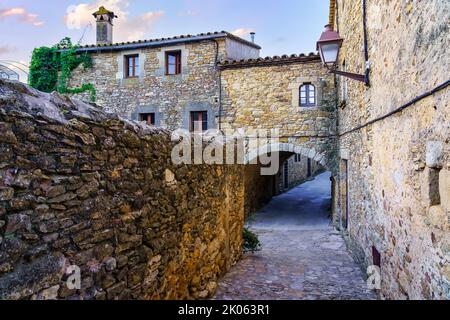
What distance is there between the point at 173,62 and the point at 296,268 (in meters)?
7.91

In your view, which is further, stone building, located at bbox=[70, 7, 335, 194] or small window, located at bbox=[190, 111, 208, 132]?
small window, located at bbox=[190, 111, 208, 132]

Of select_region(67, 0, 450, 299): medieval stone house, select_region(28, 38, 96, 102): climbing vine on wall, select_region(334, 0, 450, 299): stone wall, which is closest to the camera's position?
select_region(334, 0, 450, 299): stone wall

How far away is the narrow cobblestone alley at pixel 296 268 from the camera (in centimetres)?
449

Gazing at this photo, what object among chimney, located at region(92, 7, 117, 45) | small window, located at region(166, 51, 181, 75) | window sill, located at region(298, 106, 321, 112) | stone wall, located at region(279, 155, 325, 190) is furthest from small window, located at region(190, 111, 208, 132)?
stone wall, located at region(279, 155, 325, 190)

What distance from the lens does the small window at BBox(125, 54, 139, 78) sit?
1127 cm

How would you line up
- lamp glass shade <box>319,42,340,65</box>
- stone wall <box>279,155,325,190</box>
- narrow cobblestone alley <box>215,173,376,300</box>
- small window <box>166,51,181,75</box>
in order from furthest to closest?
stone wall <box>279,155,325,190</box>, small window <box>166,51,181,75</box>, lamp glass shade <box>319,42,340,65</box>, narrow cobblestone alley <box>215,173,376,300</box>

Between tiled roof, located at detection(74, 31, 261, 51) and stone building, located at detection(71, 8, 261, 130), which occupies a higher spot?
tiled roof, located at detection(74, 31, 261, 51)

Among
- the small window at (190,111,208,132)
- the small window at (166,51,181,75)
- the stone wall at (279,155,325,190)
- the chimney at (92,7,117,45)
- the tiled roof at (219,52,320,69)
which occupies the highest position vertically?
the chimney at (92,7,117,45)

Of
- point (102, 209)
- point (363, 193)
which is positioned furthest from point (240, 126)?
point (102, 209)

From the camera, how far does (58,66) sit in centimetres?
1173

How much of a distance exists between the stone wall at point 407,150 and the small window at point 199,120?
20.0 ft

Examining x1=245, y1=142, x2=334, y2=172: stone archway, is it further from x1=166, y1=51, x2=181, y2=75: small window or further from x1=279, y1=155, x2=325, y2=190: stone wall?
x1=279, y1=155, x2=325, y2=190: stone wall

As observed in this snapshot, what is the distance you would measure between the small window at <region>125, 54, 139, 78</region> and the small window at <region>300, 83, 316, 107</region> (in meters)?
5.63

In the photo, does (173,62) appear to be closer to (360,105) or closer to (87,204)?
(360,105)
